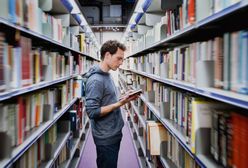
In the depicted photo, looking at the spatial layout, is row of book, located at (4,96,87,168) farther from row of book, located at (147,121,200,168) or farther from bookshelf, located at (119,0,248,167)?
bookshelf, located at (119,0,248,167)

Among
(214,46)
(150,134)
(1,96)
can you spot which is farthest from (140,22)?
(1,96)

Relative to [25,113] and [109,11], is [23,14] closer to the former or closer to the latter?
[25,113]

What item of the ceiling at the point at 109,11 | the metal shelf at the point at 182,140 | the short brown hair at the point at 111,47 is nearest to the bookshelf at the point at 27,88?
the short brown hair at the point at 111,47

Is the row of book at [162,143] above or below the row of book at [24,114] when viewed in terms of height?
below

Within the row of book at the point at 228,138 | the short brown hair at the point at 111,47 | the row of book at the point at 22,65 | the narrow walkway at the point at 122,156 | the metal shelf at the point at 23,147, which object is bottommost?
the narrow walkway at the point at 122,156

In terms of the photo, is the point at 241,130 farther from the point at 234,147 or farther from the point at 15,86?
the point at 15,86

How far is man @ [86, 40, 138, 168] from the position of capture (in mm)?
2451

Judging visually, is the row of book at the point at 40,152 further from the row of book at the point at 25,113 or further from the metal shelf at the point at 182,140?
the metal shelf at the point at 182,140

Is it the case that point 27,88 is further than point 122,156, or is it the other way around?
point 122,156

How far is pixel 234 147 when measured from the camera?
121 centimetres

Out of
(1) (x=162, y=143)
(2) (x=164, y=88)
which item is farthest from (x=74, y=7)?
(1) (x=162, y=143)

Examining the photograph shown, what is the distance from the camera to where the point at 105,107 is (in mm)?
2471

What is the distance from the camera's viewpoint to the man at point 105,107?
8.04 feet

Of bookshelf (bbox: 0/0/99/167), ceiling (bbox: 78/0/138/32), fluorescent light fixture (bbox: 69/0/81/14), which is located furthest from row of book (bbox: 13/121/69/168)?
ceiling (bbox: 78/0/138/32)
